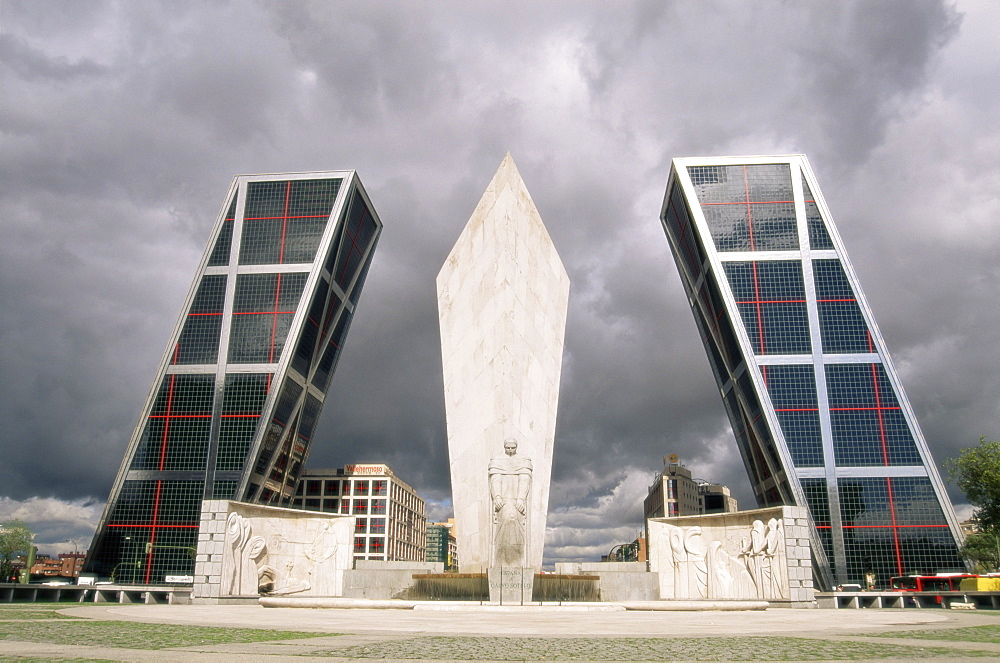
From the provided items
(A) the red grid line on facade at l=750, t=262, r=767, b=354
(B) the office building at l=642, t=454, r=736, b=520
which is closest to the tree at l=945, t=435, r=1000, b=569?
(A) the red grid line on facade at l=750, t=262, r=767, b=354

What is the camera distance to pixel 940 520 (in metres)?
44.8

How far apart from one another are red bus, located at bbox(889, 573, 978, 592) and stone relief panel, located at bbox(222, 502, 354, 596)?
2976 cm

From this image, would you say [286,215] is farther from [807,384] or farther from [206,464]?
[807,384]

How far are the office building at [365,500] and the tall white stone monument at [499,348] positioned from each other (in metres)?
66.6

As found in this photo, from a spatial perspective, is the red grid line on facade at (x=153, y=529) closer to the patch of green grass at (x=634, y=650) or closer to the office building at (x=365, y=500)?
the office building at (x=365, y=500)

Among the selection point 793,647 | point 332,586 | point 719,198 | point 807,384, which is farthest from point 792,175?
point 793,647

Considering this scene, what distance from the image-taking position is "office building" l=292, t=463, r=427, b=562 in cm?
8975

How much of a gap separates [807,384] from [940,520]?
1113 cm

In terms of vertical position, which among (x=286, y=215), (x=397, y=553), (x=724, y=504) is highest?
(x=286, y=215)

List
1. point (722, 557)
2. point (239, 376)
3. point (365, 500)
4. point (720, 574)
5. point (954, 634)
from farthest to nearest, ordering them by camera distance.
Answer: point (365, 500)
point (239, 376)
point (722, 557)
point (720, 574)
point (954, 634)

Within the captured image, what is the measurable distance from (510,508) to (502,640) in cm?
920

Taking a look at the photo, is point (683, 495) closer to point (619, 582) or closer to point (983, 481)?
point (983, 481)

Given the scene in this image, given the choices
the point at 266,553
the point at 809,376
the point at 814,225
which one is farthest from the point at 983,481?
the point at 266,553

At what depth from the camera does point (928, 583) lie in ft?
131
